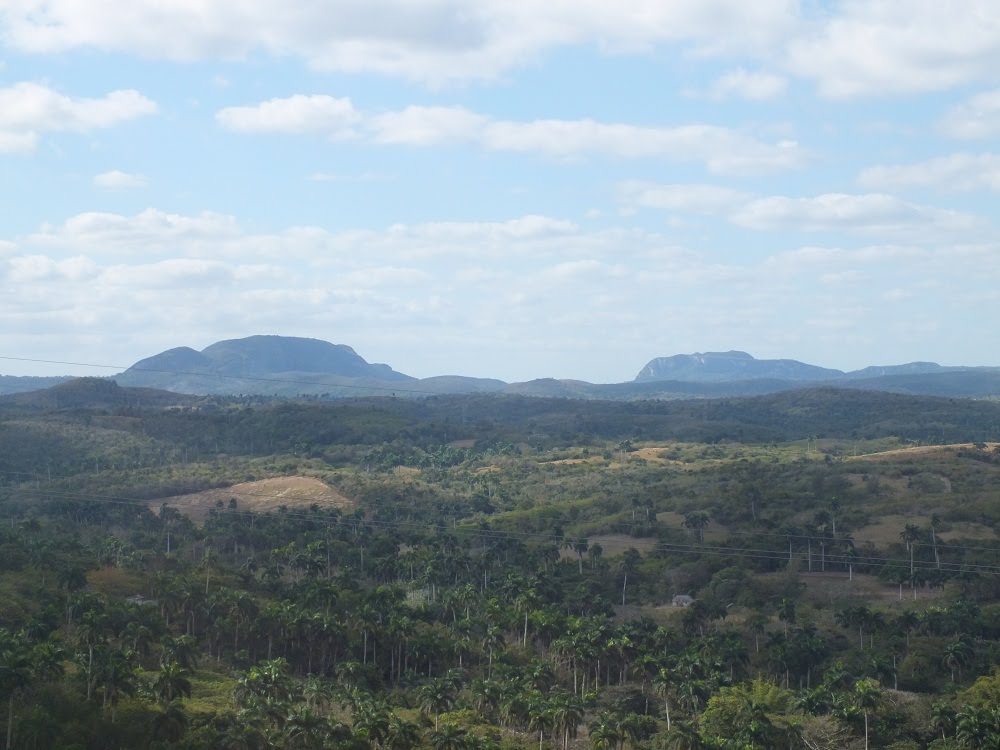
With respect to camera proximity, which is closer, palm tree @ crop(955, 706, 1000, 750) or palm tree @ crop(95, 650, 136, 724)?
palm tree @ crop(95, 650, 136, 724)

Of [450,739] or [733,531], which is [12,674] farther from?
[733,531]

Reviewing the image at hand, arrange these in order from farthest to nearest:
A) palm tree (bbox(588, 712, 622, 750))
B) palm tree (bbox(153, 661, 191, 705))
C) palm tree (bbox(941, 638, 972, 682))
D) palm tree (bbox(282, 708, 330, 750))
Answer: palm tree (bbox(941, 638, 972, 682)), palm tree (bbox(588, 712, 622, 750)), palm tree (bbox(153, 661, 191, 705)), palm tree (bbox(282, 708, 330, 750))

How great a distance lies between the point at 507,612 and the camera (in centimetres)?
8906

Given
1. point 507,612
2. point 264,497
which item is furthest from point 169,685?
point 264,497

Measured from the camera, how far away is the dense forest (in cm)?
6272

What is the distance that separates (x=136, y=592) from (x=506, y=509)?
71611mm

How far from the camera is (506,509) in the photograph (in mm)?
155875

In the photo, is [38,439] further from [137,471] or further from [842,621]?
[842,621]

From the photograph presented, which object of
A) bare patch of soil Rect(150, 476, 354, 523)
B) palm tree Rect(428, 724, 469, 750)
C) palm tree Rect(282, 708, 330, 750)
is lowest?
palm tree Rect(428, 724, 469, 750)

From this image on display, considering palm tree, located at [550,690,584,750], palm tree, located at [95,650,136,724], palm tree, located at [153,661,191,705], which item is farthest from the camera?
palm tree, located at [550,690,584,750]

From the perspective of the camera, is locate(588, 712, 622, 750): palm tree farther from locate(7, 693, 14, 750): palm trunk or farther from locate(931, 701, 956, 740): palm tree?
locate(7, 693, 14, 750): palm trunk

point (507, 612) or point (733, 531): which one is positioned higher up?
point (733, 531)

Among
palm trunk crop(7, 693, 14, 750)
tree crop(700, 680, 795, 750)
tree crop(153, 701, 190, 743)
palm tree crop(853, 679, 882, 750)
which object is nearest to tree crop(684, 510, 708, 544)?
tree crop(700, 680, 795, 750)

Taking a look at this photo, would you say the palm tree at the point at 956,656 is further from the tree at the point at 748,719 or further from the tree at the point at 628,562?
the tree at the point at 628,562
